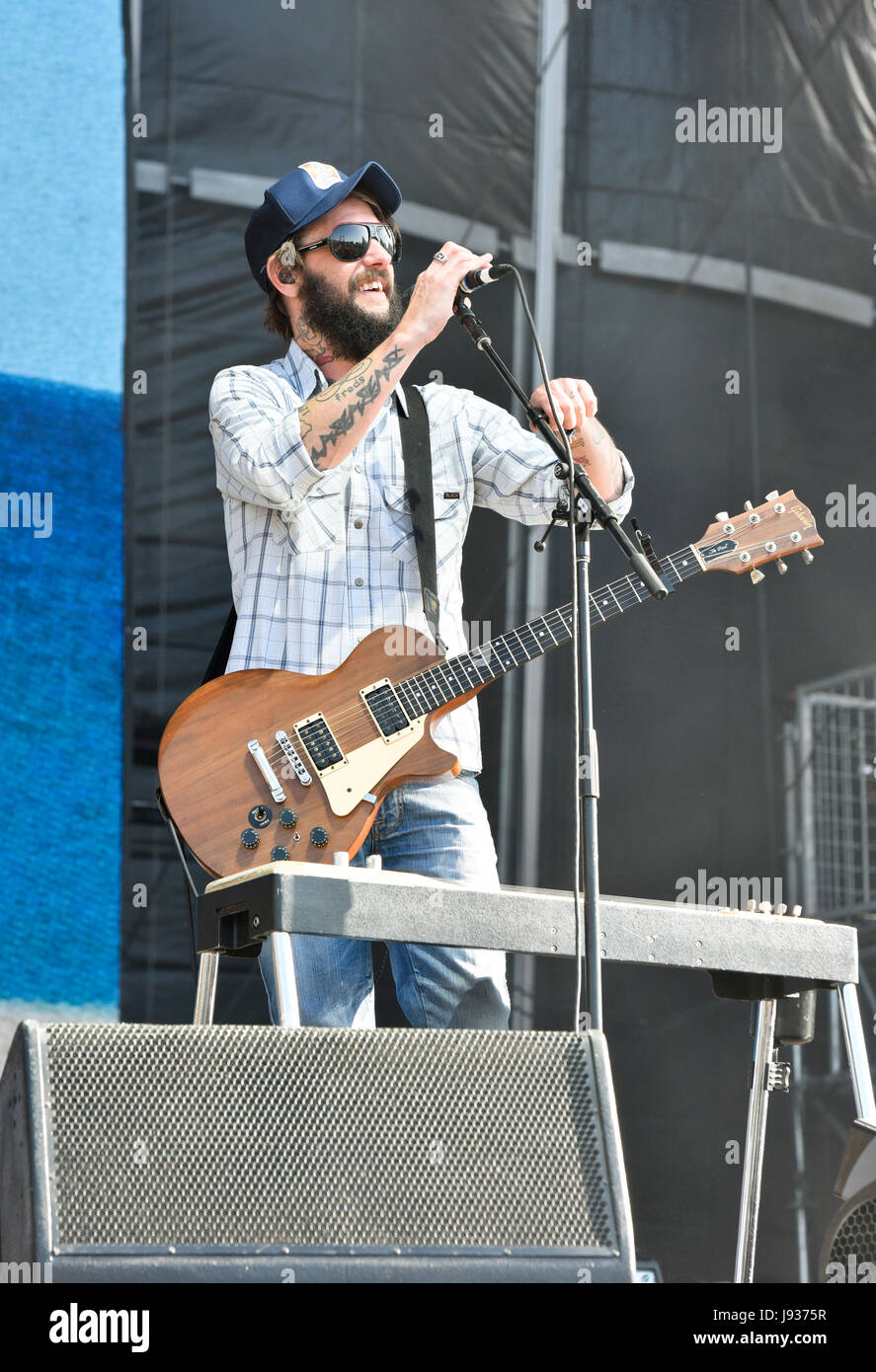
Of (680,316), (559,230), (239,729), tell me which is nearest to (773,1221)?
(239,729)

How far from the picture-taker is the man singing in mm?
2553

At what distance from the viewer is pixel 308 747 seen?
105 inches

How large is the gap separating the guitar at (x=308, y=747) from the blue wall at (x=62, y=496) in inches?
25.2

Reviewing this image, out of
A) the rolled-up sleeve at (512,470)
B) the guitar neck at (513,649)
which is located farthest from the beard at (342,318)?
the guitar neck at (513,649)

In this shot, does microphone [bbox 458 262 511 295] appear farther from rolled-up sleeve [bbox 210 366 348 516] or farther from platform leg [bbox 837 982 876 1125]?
platform leg [bbox 837 982 876 1125]

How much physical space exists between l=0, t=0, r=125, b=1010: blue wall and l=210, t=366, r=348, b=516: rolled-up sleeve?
23.5 inches

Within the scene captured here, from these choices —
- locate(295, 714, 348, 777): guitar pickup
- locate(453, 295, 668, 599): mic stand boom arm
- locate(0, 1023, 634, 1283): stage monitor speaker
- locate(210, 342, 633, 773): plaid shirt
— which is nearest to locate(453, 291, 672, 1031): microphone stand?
locate(453, 295, 668, 599): mic stand boom arm

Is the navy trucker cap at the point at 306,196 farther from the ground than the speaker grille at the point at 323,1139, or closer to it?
farther from the ground

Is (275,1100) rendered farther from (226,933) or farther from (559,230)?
(559,230)

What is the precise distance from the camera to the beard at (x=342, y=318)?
2.94 meters

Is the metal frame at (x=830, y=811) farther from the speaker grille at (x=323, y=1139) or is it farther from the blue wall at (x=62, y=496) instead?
the speaker grille at (x=323, y=1139)

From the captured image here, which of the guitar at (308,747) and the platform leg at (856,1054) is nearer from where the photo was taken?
the platform leg at (856,1054)

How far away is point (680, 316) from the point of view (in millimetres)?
3742

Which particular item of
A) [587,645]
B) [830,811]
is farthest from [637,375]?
[587,645]
